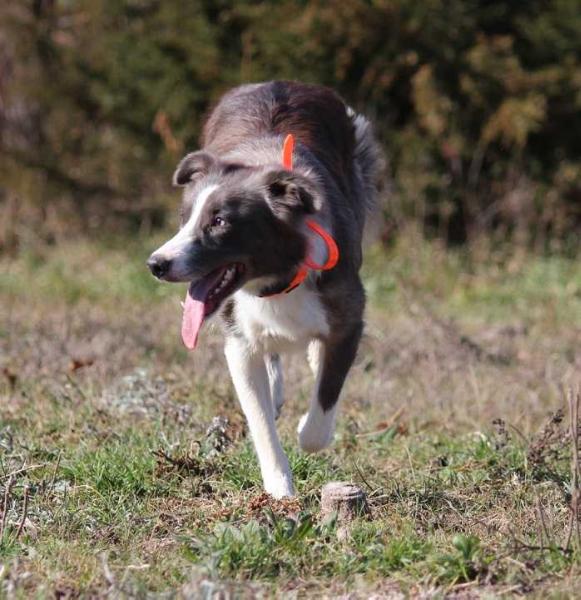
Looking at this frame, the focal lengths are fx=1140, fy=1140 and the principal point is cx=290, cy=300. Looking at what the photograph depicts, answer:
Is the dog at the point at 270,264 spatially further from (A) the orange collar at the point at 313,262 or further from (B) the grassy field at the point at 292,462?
(B) the grassy field at the point at 292,462

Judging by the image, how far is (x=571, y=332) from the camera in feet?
28.4

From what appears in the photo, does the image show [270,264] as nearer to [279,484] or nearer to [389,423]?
[279,484]

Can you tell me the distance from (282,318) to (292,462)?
2.14 ft

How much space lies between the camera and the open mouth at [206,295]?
4402mm

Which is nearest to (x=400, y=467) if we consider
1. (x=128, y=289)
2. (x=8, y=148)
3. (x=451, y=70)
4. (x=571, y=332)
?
(x=571, y=332)

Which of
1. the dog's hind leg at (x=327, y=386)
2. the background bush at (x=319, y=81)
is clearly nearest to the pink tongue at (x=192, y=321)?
the dog's hind leg at (x=327, y=386)

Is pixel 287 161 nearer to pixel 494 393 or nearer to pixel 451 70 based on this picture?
pixel 494 393

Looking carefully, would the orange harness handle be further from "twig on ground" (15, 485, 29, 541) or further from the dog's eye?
"twig on ground" (15, 485, 29, 541)

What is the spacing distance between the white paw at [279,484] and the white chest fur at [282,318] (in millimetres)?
597

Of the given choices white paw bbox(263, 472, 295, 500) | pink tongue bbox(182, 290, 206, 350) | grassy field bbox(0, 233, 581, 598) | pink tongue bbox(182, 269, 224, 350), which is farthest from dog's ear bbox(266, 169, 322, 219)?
white paw bbox(263, 472, 295, 500)

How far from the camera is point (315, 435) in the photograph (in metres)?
4.95

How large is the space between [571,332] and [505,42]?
11.8 feet

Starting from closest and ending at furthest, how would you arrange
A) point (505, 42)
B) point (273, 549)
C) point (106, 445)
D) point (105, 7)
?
point (273, 549), point (106, 445), point (505, 42), point (105, 7)

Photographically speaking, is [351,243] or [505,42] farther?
[505,42]
